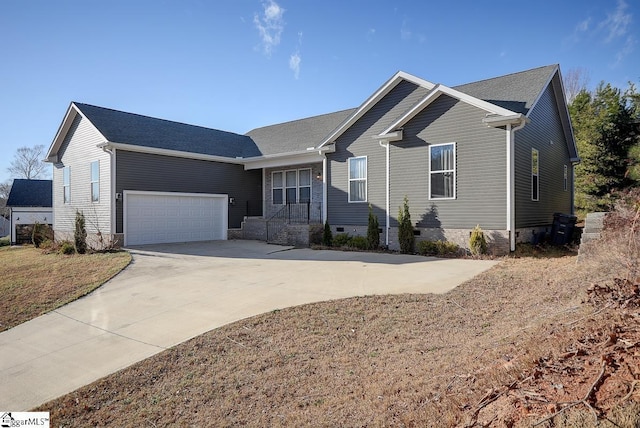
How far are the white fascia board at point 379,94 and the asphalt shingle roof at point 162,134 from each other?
593 centimetres

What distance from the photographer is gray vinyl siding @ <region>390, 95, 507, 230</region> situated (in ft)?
37.1

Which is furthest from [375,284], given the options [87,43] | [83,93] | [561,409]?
[83,93]

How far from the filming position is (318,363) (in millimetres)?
4352

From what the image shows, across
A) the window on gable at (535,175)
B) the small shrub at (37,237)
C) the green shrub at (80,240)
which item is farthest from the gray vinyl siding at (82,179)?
the window on gable at (535,175)

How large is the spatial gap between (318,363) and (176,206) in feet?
46.6

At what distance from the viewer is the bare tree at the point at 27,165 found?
49250mm

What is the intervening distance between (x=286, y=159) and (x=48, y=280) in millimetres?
10501

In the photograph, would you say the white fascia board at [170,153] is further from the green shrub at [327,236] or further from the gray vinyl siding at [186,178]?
the green shrub at [327,236]

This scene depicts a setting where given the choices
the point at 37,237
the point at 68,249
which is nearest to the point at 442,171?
the point at 68,249

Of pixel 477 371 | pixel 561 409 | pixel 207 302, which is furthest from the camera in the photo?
pixel 207 302

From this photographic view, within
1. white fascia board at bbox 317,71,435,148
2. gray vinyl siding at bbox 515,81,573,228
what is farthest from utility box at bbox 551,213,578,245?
white fascia board at bbox 317,71,435,148

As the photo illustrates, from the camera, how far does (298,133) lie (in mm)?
19328

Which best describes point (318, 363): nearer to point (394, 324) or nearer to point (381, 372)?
point (381, 372)

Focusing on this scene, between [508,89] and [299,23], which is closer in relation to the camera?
[299,23]
